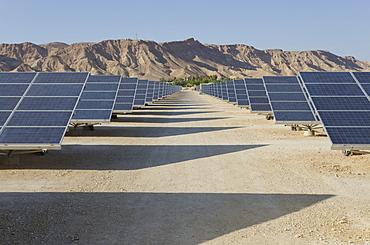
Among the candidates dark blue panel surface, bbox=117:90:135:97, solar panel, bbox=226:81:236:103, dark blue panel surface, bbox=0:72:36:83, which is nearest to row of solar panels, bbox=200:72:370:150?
dark blue panel surface, bbox=117:90:135:97

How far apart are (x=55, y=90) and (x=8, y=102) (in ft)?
5.94

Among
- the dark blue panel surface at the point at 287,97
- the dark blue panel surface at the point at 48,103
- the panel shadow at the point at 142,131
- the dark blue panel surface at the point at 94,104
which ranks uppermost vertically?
the dark blue panel surface at the point at 287,97

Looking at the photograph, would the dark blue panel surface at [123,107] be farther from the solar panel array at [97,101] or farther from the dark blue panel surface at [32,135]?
the dark blue panel surface at [32,135]

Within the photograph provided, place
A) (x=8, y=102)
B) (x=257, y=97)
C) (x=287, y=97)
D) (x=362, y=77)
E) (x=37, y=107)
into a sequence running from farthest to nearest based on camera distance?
(x=257, y=97)
(x=287, y=97)
(x=362, y=77)
(x=8, y=102)
(x=37, y=107)

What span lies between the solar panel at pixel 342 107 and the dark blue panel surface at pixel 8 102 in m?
10.9

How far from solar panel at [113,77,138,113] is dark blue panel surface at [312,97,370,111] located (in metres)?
15.8

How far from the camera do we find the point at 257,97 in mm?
31469

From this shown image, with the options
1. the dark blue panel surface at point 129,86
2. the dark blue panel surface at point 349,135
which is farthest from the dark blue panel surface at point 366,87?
the dark blue panel surface at point 129,86

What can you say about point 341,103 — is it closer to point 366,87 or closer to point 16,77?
point 366,87

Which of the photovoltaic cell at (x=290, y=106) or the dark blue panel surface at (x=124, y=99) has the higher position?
the photovoltaic cell at (x=290, y=106)

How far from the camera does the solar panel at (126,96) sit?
28242 mm

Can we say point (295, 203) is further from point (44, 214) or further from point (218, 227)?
point (44, 214)

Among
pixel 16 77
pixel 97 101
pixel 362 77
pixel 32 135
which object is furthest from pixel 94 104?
pixel 362 77

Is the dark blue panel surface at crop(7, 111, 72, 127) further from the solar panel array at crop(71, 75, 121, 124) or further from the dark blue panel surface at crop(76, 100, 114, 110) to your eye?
the dark blue panel surface at crop(76, 100, 114, 110)
